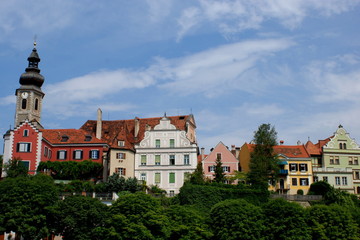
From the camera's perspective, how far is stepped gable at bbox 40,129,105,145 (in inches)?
2821

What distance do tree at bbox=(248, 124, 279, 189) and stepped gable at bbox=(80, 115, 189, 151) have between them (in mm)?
11768

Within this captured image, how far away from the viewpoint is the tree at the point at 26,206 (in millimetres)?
43969

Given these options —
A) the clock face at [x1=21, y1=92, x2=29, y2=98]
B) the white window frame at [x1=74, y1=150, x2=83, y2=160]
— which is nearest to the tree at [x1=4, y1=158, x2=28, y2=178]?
the white window frame at [x1=74, y1=150, x2=83, y2=160]

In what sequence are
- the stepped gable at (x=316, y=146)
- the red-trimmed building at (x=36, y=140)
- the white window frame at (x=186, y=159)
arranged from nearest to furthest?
1. the red-trimmed building at (x=36, y=140)
2. the white window frame at (x=186, y=159)
3. the stepped gable at (x=316, y=146)

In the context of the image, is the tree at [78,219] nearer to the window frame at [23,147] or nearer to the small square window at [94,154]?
the window frame at [23,147]

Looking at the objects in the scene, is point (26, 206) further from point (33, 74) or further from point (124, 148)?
point (33, 74)

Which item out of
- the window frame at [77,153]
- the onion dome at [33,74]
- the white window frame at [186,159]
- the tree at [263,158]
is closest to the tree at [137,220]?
the tree at [263,158]

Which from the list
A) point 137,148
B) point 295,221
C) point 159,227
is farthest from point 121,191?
point 295,221

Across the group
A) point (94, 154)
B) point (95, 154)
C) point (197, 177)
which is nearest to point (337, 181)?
point (197, 177)

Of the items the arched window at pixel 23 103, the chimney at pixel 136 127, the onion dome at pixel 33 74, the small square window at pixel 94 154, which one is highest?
the onion dome at pixel 33 74

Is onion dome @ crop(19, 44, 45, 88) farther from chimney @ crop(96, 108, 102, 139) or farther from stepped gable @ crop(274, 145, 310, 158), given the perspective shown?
stepped gable @ crop(274, 145, 310, 158)

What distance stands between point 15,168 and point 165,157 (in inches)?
837

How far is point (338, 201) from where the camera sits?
60812 mm

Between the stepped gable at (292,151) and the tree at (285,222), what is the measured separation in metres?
26.2
